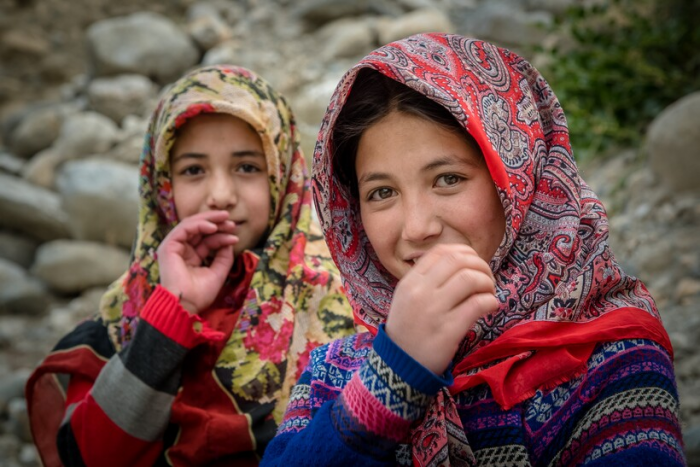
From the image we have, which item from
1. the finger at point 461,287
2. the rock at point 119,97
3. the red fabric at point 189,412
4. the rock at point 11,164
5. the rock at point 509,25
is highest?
the rock at point 509,25

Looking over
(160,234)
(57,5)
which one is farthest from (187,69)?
(160,234)

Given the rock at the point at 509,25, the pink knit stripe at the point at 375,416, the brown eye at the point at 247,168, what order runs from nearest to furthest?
the pink knit stripe at the point at 375,416, the brown eye at the point at 247,168, the rock at the point at 509,25

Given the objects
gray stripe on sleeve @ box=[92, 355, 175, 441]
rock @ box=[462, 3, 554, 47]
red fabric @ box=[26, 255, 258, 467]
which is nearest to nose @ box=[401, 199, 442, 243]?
red fabric @ box=[26, 255, 258, 467]

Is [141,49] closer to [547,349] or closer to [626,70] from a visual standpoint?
[626,70]

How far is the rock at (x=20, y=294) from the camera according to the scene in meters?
6.59

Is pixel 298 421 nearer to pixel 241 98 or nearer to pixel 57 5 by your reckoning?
pixel 241 98

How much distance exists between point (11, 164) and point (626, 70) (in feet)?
22.7

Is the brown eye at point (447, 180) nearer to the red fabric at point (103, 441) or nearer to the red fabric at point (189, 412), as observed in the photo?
the red fabric at point (189, 412)

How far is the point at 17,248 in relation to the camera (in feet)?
24.1

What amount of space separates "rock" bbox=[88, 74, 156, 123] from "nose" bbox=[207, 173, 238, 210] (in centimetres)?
651

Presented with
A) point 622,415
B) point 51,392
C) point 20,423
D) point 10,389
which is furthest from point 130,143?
point 622,415

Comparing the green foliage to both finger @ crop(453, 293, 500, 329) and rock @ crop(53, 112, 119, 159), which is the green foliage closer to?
finger @ crop(453, 293, 500, 329)

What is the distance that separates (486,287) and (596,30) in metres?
4.85

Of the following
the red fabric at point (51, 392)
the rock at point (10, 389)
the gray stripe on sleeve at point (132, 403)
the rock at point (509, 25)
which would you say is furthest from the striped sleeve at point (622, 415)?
the rock at point (509, 25)
